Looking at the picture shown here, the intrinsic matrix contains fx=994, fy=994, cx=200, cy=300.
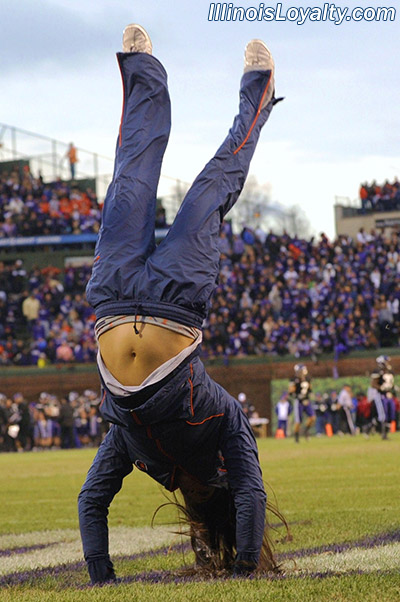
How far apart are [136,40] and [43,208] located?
122 feet

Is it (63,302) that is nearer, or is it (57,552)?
(57,552)

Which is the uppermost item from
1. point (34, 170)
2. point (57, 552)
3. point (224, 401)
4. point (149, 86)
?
point (34, 170)

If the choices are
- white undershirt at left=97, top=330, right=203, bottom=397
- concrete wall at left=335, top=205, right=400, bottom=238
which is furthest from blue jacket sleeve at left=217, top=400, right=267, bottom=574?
concrete wall at left=335, top=205, right=400, bottom=238

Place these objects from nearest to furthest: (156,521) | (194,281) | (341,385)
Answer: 1. (194,281)
2. (156,521)
3. (341,385)

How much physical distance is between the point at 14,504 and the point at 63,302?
83.6ft

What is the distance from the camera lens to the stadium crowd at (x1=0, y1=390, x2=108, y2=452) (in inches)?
1280

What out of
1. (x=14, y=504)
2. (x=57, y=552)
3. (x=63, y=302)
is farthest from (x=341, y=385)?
(x=57, y=552)

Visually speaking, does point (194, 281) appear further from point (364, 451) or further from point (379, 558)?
point (364, 451)

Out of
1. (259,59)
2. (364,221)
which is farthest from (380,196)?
(259,59)

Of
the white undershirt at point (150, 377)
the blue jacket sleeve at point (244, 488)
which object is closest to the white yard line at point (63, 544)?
the blue jacket sleeve at point (244, 488)

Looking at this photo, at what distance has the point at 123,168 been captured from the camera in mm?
5312

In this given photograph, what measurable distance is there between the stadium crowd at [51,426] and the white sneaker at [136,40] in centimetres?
2727

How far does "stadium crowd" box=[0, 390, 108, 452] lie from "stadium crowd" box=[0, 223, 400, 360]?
3002 mm

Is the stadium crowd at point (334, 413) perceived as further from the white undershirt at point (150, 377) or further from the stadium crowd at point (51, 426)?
the white undershirt at point (150, 377)
